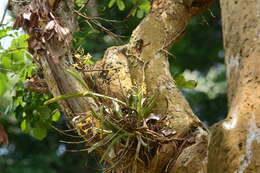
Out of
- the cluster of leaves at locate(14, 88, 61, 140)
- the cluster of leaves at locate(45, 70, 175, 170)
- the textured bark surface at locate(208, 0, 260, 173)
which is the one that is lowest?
the cluster of leaves at locate(14, 88, 61, 140)

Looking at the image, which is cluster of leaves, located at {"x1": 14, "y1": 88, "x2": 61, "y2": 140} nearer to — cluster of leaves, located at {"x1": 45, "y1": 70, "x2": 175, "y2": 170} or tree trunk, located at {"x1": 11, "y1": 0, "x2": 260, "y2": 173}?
tree trunk, located at {"x1": 11, "y1": 0, "x2": 260, "y2": 173}

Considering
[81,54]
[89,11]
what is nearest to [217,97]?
[89,11]

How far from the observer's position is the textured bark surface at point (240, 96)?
2.10 meters

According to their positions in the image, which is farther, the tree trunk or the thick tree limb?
the thick tree limb

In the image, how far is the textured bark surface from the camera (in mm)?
2104

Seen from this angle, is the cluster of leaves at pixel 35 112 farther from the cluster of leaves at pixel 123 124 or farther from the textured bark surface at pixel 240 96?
the textured bark surface at pixel 240 96

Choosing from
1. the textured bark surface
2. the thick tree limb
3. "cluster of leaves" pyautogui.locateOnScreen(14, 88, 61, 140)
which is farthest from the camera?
"cluster of leaves" pyautogui.locateOnScreen(14, 88, 61, 140)

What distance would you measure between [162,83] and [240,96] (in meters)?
0.70

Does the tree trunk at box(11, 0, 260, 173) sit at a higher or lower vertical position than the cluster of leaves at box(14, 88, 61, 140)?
higher

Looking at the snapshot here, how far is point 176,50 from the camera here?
1038 centimetres

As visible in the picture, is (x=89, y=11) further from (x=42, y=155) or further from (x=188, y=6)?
(x=42, y=155)

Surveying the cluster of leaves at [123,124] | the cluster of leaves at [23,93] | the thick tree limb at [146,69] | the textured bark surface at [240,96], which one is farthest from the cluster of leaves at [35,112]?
the textured bark surface at [240,96]

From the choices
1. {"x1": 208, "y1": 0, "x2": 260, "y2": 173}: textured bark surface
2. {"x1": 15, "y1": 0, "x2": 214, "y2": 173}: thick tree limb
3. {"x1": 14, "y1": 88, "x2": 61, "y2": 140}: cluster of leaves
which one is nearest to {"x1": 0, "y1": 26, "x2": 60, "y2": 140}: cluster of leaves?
{"x1": 14, "y1": 88, "x2": 61, "y2": 140}: cluster of leaves

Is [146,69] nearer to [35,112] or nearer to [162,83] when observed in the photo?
[162,83]
